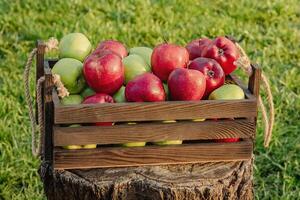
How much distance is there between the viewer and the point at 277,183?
376 cm

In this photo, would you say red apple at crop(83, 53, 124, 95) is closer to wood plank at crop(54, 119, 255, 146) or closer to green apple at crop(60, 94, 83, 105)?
green apple at crop(60, 94, 83, 105)

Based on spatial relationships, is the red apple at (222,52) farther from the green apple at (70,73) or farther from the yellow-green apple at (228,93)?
the green apple at (70,73)

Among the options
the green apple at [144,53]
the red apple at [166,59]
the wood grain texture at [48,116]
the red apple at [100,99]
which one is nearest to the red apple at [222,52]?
the red apple at [166,59]

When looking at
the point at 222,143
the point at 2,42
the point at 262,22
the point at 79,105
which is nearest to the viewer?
the point at 79,105

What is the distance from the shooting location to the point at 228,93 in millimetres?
2449

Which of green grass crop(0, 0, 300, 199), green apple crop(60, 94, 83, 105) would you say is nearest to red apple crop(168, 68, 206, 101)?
green apple crop(60, 94, 83, 105)

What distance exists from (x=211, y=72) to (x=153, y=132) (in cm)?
35

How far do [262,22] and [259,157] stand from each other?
218 cm

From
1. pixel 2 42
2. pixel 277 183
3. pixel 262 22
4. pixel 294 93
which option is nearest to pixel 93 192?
pixel 277 183

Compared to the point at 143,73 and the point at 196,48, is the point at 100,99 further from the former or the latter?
the point at 196,48

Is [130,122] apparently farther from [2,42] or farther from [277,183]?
[2,42]

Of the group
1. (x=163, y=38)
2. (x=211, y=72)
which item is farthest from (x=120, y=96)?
(x=163, y=38)

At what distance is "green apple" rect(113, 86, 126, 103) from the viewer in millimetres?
2479

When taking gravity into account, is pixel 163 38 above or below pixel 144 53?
below
